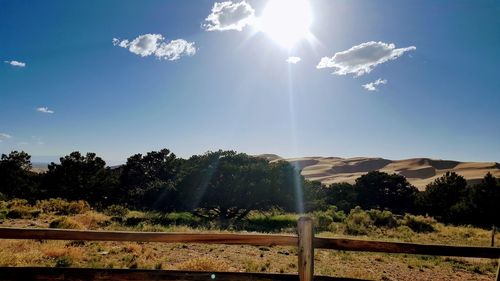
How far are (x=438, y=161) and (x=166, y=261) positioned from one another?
15369cm

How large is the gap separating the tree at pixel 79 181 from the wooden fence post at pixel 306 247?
4368 centimetres

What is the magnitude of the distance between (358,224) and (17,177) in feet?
144

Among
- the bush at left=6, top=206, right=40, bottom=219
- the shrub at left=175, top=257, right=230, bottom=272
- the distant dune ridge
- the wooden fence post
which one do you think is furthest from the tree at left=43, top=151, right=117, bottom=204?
the distant dune ridge

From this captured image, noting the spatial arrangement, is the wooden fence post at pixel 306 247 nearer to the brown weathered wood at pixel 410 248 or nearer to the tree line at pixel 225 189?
the brown weathered wood at pixel 410 248

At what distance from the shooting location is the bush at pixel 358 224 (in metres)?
27.5

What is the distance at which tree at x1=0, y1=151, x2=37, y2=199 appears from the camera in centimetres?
4691

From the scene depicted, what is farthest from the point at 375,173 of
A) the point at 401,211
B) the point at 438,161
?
the point at 438,161

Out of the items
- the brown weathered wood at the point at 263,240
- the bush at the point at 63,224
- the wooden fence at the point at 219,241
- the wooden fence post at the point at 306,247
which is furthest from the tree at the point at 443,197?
the wooden fence post at the point at 306,247

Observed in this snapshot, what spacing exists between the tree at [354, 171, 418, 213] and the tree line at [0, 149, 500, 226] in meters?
0.13

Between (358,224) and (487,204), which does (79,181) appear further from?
(487,204)

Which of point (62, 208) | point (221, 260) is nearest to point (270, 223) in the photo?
point (62, 208)

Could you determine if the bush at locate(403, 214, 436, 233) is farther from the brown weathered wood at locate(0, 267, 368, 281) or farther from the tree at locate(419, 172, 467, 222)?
the brown weathered wood at locate(0, 267, 368, 281)

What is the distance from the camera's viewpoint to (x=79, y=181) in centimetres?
4553

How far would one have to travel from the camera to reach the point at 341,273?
456 inches
